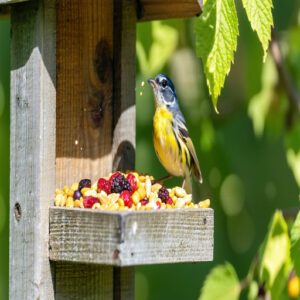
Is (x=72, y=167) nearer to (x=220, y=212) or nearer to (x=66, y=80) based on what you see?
(x=66, y=80)

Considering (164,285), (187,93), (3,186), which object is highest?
(187,93)

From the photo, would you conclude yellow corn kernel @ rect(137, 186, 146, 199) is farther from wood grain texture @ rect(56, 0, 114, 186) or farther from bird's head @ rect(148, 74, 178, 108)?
bird's head @ rect(148, 74, 178, 108)

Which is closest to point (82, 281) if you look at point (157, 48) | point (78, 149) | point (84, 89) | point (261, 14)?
point (78, 149)

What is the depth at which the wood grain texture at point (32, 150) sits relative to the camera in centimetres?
473

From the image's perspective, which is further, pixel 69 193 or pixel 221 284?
pixel 221 284

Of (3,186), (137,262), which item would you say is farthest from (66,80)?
(3,186)

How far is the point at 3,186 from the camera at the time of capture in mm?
6336

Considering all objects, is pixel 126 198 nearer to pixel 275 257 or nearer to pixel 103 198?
pixel 103 198

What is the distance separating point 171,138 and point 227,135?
125 centimetres

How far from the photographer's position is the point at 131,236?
14.8 feet

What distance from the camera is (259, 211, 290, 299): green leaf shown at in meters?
5.42

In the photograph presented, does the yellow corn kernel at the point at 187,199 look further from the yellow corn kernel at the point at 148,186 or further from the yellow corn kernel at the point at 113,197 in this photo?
the yellow corn kernel at the point at 113,197

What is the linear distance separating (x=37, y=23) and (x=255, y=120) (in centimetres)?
212

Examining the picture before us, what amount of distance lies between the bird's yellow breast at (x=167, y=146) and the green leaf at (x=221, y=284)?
47 centimetres
